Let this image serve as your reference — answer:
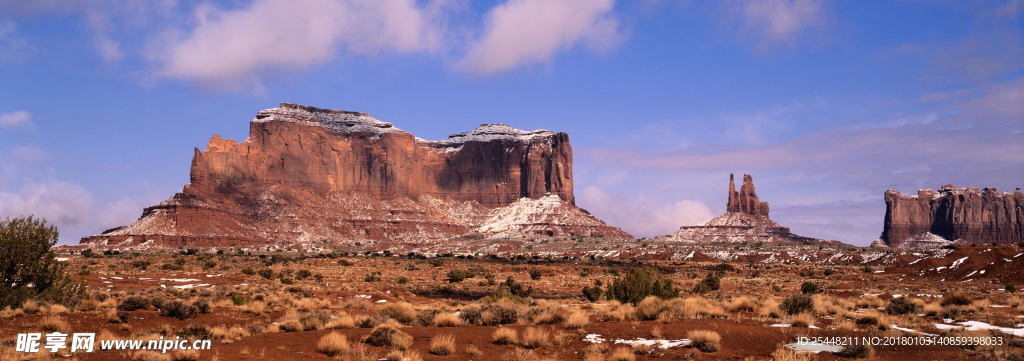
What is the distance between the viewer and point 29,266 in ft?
78.1

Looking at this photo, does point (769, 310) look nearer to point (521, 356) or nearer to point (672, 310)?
point (672, 310)

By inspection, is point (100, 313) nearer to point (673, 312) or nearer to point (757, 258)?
point (673, 312)

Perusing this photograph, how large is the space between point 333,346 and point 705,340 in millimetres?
8029

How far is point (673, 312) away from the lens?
20188mm

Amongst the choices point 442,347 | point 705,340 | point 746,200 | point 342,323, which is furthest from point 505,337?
point 746,200

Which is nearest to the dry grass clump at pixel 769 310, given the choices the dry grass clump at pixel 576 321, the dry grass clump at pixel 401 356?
the dry grass clump at pixel 576 321

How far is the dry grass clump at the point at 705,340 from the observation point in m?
15.5

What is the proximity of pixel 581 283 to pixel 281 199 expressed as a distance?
5356 inches

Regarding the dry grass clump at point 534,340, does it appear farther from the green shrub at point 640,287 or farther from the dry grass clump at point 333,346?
the green shrub at point 640,287

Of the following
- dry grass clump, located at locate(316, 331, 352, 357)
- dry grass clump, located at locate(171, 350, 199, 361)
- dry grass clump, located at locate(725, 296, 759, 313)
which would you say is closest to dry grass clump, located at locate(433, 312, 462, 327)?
dry grass clump, located at locate(316, 331, 352, 357)

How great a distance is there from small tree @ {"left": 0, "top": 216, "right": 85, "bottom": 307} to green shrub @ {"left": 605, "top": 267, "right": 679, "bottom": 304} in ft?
62.9

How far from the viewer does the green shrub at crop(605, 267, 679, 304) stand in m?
28.1

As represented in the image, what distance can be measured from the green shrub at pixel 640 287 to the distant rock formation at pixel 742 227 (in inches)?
5045

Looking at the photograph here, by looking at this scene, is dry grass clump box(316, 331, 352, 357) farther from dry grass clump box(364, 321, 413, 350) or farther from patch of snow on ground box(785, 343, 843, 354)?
patch of snow on ground box(785, 343, 843, 354)
